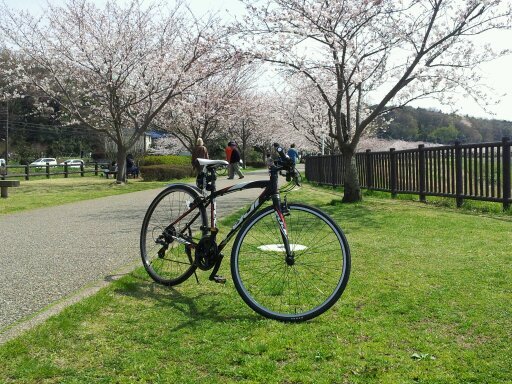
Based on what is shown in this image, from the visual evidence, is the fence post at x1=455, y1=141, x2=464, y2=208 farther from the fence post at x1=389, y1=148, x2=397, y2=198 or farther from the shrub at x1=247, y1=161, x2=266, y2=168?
the shrub at x1=247, y1=161, x2=266, y2=168

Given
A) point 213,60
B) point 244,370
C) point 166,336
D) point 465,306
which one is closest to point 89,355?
point 166,336

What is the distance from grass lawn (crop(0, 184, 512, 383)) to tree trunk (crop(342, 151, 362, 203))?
731cm

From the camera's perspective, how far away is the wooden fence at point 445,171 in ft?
31.2

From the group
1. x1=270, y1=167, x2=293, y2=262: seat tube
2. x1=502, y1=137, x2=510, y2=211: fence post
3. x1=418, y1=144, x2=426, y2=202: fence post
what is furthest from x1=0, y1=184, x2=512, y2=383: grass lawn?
x1=418, y1=144, x2=426, y2=202: fence post

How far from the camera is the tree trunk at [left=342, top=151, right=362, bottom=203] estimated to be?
1199 centimetres

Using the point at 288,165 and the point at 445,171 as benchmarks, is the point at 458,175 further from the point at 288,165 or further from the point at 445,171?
the point at 288,165

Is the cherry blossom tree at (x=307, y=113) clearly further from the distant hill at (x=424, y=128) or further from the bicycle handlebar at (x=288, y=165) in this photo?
the distant hill at (x=424, y=128)

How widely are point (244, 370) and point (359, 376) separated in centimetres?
56

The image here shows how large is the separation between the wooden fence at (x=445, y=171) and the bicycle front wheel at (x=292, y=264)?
6.81m

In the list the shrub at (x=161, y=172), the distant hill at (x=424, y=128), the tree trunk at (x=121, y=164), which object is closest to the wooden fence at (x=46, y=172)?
the tree trunk at (x=121, y=164)

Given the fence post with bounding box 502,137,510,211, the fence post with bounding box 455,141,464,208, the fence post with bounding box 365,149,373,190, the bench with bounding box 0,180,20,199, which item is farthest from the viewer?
the fence post with bounding box 365,149,373,190

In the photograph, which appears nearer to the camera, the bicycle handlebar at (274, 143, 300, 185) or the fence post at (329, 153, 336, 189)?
the bicycle handlebar at (274, 143, 300, 185)

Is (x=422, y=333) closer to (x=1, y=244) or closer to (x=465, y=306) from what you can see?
(x=465, y=306)

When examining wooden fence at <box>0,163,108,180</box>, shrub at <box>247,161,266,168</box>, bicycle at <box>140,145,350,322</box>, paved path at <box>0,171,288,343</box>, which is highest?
shrub at <box>247,161,266,168</box>
